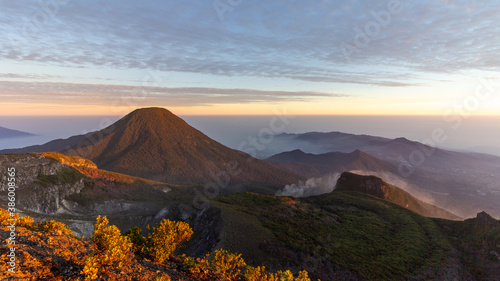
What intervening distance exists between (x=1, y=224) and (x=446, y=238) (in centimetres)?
7290

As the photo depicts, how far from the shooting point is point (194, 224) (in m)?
45.1

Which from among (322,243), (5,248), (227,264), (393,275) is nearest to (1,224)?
(5,248)

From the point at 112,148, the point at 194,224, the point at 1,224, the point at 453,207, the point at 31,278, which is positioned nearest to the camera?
the point at 31,278

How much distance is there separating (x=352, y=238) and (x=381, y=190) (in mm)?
64652

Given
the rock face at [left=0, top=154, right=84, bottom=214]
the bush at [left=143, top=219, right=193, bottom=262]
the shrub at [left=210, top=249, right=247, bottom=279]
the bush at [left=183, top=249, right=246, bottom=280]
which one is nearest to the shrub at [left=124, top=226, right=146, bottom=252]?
the bush at [left=143, top=219, right=193, bottom=262]

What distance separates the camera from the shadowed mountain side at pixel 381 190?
9856 cm

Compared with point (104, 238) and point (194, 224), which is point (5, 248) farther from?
point (194, 224)

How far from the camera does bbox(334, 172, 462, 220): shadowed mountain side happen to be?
98.6 m

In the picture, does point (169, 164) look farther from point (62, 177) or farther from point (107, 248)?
point (107, 248)

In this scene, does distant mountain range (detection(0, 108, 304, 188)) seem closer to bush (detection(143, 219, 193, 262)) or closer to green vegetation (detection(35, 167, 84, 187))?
green vegetation (detection(35, 167, 84, 187))

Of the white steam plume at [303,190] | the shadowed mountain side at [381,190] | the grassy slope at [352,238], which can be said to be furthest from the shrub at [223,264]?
the white steam plume at [303,190]

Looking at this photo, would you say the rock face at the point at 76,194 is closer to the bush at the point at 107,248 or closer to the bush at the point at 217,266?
the bush at the point at 217,266

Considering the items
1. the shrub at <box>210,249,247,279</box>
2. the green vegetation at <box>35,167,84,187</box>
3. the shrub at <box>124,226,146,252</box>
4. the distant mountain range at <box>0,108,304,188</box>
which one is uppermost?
the shrub at <box>124,226,146,252</box>

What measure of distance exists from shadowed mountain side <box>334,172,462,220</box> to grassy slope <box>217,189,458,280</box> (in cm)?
3078
